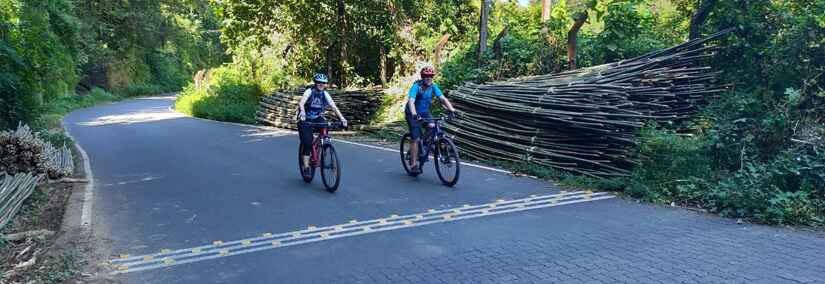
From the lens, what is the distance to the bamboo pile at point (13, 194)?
6656 millimetres

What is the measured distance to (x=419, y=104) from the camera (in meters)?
8.79

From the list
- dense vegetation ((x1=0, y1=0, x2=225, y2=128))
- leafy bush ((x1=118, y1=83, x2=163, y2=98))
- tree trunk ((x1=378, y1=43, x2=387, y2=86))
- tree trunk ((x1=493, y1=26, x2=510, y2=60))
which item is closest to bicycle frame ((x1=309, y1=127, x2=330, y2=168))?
dense vegetation ((x1=0, y1=0, x2=225, y2=128))

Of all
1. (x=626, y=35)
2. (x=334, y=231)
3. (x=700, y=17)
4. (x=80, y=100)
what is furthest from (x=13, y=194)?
(x=80, y=100)

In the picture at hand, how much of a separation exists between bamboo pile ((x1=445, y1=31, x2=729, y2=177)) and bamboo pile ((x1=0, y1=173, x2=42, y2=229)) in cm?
671

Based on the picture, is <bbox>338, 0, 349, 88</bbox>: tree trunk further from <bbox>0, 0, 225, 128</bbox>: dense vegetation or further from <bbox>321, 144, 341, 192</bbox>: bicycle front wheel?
<bbox>321, 144, 341, 192</bbox>: bicycle front wheel

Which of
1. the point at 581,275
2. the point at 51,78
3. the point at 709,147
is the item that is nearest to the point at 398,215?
the point at 581,275

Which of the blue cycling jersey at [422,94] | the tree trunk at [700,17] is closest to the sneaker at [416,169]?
the blue cycling jersey at [422,94]

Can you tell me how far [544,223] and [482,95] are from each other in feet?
17.0

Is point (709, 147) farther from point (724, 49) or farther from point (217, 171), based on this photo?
point (217, 171)

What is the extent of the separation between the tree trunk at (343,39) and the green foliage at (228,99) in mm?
4023

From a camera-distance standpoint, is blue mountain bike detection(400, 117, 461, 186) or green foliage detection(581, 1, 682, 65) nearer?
blue mountain bike detection(400, 117, 461, 186)

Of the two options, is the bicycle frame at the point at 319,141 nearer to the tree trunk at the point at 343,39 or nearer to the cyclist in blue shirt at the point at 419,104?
the cyclist in blue shirt at the point at 419,104

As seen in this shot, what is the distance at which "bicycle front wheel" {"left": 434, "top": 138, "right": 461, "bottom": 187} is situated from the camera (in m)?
8.16

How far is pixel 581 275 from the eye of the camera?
181 inches
